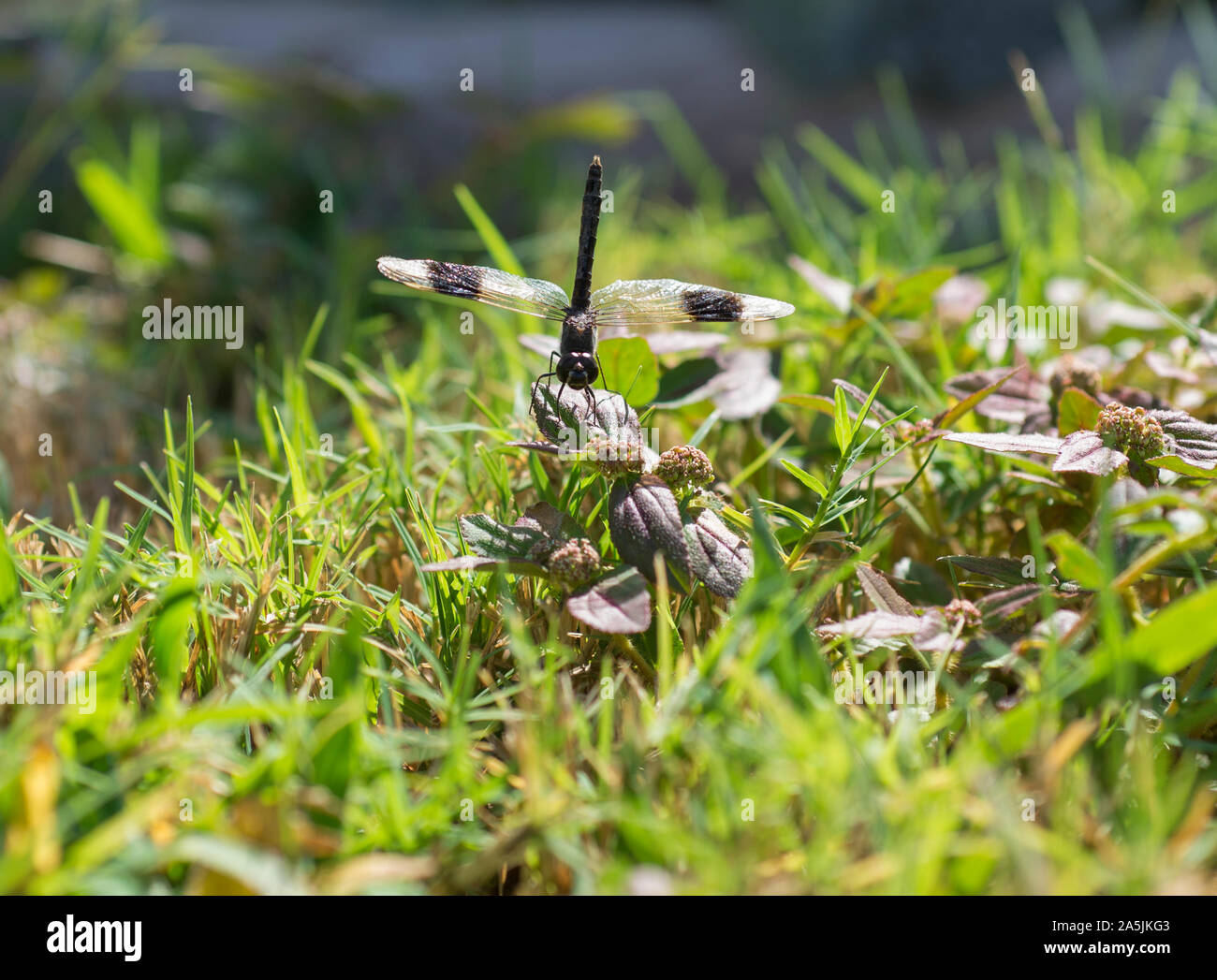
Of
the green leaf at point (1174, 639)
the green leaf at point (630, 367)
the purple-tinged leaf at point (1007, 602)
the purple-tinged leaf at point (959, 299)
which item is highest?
the purple-tinged leaf at point (959, 299)

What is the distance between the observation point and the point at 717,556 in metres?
1.26

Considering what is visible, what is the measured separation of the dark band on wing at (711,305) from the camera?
145 cm

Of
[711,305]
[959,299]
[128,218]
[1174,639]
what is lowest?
[1174,639]

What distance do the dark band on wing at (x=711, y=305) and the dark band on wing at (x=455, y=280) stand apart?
1.04 feet

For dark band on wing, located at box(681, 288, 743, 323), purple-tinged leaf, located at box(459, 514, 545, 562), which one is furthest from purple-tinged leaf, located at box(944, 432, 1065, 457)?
purple-tinged leaf, located at box(459, 514, 545, 562)

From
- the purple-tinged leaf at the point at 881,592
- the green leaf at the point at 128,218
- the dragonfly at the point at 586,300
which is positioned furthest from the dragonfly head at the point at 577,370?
the green leaf at the point at 128,218

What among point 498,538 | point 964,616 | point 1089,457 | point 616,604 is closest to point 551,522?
point 498,538

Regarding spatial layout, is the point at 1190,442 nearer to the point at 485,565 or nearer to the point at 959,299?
the point at 959,299

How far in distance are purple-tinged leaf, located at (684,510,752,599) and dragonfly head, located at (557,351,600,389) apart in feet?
0.91

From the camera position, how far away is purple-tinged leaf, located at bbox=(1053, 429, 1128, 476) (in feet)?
4.13

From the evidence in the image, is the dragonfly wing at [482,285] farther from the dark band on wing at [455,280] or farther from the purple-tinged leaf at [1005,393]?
the purple-tinged leaf at [1005,393]

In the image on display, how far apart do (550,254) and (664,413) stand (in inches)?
51.6

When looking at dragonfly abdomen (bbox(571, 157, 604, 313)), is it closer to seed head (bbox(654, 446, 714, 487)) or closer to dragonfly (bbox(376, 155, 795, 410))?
dragonfly (bbox(376, 155, 795, 410))

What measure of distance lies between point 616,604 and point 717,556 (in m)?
0.16
